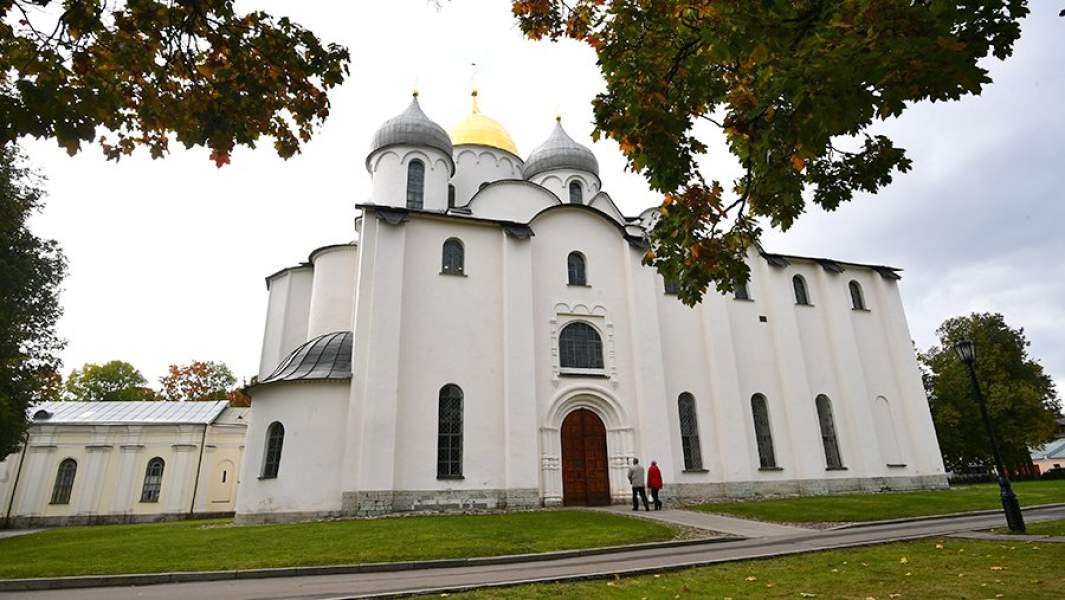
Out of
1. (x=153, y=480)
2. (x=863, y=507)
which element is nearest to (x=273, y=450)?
(x=863, y=507)

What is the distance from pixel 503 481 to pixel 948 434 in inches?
1281

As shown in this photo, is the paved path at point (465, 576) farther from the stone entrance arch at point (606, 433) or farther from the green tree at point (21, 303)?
the green tree at point (21, 303)

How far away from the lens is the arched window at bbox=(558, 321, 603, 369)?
65.3ft

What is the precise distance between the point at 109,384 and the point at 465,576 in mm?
52117

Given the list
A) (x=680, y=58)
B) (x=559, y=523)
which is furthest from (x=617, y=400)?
(x=680, y=58)

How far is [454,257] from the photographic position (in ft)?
65.7

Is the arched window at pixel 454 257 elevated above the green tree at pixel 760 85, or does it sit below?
above

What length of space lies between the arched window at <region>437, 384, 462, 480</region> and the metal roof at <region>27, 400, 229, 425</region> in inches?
794

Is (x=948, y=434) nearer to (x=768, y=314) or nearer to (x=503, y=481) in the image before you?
(x=768, y=314)

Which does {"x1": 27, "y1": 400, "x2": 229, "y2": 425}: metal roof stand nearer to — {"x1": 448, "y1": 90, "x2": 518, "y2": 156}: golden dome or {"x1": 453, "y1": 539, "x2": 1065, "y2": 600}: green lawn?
{"x1": 448, "y1": 90, "x2": 518, "y2": 156}: golden dome

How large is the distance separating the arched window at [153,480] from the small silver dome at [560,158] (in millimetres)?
24764

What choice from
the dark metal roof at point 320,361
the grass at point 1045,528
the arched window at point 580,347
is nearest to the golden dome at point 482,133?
the arched window at point 580,347

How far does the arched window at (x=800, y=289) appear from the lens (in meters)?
24.2

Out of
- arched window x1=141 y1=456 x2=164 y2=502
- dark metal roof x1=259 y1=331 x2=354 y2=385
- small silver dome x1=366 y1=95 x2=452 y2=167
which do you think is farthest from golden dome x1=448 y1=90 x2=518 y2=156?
arched window x1=141 y1=456 x2=164 y2=502
